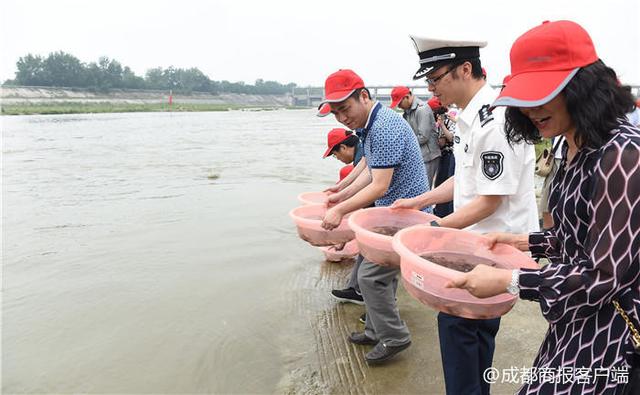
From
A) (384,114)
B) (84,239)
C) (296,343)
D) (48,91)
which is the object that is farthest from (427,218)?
(48,91)

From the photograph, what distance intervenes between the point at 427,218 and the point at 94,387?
7.40ft

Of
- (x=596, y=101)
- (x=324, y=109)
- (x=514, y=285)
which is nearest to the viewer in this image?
(x=596, y=101)

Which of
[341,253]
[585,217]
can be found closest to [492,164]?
[585,217]

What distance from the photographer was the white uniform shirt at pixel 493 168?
1.73 m

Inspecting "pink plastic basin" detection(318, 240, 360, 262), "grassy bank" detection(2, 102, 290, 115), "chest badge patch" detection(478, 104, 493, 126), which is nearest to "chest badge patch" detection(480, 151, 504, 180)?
"chest badge patch" detection(478, 104, 493, 126)

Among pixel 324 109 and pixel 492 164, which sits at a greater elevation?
pixel 324 109

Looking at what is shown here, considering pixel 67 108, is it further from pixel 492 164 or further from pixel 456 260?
pixel 492 164

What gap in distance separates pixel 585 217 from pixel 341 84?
1.71m

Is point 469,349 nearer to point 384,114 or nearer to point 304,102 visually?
point 384,114

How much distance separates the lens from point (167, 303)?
3.64 m

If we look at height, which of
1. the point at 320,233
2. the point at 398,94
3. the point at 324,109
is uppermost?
the point at 398,94

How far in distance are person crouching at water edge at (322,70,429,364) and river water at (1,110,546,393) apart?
21 cm

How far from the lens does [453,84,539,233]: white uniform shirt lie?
173cm

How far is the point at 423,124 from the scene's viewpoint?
5.09 meters
